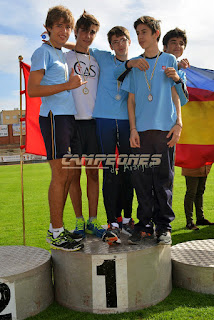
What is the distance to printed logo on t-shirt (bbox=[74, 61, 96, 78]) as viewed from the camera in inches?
122

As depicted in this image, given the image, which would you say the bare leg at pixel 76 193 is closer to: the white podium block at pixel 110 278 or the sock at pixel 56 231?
the sock at pixel 56 231

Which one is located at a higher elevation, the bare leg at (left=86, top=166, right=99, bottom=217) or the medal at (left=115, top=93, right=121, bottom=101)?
the medal at (left=115, top=93, right=121, bottom=101)

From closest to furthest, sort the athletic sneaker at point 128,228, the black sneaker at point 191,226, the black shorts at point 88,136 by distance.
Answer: the black shorts at point 88,136 → the athletic sneaker at point 128,228 → the black sneaker at point 191,226

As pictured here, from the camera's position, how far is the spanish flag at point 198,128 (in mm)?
4391

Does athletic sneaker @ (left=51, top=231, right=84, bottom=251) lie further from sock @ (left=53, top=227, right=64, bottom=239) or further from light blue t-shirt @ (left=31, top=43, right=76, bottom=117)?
light blue t-shirt @ (left=31, top=43, right=76, bottom=117)

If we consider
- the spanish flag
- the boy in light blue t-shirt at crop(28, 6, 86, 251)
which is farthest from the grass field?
the spanish flag

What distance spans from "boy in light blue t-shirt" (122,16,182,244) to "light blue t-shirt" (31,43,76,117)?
0.54 metres

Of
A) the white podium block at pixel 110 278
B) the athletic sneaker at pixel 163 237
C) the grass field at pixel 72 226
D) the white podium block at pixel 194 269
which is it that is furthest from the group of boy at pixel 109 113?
the grass field at pixel 72 226

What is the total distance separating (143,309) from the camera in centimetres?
260

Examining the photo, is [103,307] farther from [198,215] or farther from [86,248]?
[198,215]

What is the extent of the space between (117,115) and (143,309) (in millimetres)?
1637

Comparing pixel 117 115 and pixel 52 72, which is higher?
pixel 52 72

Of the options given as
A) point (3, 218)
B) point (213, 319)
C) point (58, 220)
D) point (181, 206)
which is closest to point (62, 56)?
point (58, 220)

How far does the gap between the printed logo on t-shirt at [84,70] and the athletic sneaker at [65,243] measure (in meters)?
1.44
